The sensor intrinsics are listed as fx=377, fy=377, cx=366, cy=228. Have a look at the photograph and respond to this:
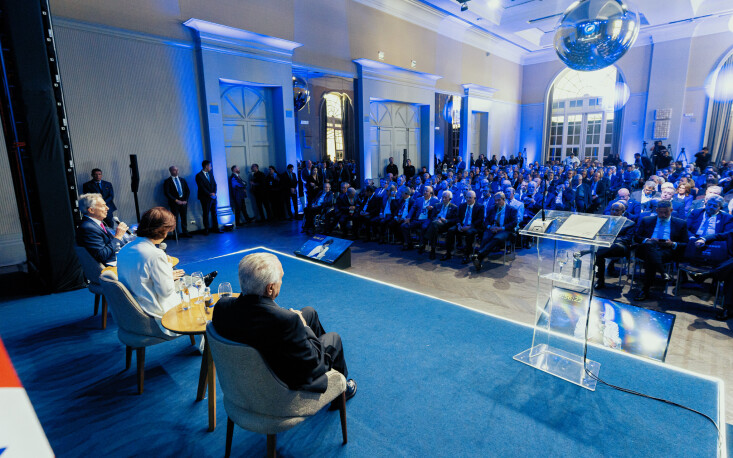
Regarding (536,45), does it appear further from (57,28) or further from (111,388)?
(111,388)

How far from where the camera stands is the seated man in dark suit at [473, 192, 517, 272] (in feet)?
19.8

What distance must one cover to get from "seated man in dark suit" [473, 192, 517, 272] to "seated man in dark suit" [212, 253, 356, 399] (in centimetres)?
463

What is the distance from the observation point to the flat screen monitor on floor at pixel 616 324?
11.6ft

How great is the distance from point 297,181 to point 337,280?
557cm

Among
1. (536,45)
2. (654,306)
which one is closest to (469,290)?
(654,306)

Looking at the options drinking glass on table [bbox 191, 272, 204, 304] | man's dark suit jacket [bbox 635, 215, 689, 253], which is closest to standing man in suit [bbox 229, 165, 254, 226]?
drinking glass on table [bbox 191, 272, 204, 304]

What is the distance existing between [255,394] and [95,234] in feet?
9.41

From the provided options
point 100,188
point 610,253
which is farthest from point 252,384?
point 100,188

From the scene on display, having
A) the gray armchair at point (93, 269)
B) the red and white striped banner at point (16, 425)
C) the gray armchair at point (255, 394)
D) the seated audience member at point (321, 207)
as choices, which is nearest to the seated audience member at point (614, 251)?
the gray armchair at point (255, 394)

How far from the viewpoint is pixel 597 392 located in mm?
2619

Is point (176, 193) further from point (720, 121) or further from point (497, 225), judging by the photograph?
point (720, 121)

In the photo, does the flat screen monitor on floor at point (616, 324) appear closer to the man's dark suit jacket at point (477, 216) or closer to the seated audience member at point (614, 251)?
the seated audience member at point (614, 251)

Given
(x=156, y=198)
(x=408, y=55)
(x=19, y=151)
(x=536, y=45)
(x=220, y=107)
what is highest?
(x=536, y=45)

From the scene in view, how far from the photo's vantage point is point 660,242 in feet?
15.7
